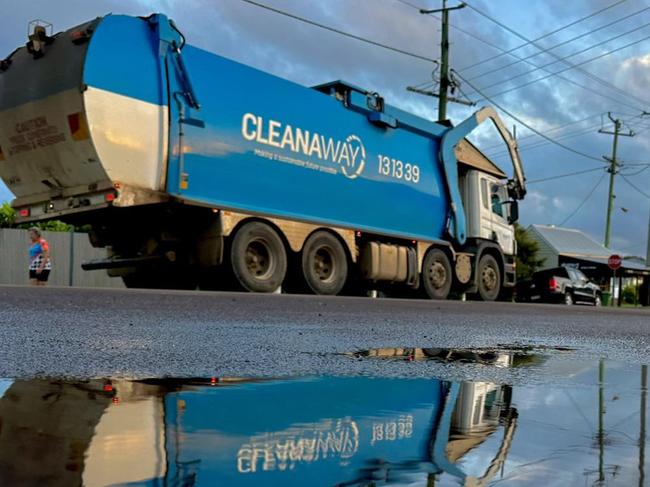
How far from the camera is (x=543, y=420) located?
2.18m

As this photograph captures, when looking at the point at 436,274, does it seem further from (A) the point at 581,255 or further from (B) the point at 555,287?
(A) the point at 581,255

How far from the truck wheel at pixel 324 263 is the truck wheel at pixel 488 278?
16.6 ft

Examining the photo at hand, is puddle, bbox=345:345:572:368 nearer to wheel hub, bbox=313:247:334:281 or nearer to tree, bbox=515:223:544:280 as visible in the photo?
wheel hub, bbox=313:247:334:281

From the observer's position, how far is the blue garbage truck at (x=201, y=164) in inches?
356

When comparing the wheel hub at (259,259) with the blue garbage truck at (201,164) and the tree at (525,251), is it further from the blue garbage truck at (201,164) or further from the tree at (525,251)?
the tree at (525,251)

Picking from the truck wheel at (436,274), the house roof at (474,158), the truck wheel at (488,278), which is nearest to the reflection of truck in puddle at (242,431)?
the truck wheel at (436,274)

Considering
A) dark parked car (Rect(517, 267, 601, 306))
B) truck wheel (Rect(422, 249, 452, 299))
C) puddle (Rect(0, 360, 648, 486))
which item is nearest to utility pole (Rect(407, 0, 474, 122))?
dark parked car (Rect(517, 267, 601, 306))

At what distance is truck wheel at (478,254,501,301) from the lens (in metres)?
16.4

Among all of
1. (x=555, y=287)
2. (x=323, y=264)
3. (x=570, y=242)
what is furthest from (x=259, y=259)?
(x=570, y=242)

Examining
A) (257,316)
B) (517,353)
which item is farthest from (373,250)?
(517,353)

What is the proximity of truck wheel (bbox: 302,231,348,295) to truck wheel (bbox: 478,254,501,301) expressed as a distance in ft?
16.6

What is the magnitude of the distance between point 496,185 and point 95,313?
518 inches

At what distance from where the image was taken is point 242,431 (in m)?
1.82

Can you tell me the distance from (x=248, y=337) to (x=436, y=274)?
10.8 m
